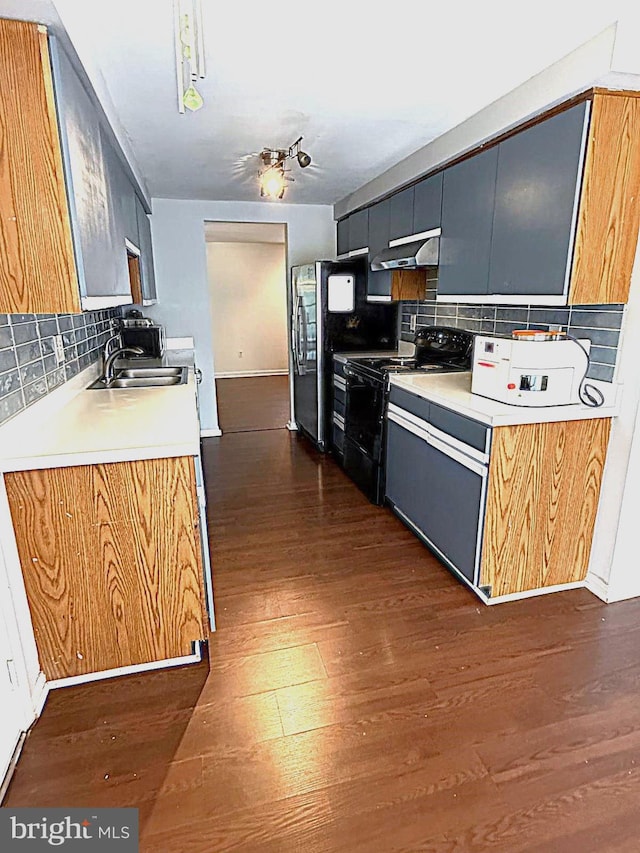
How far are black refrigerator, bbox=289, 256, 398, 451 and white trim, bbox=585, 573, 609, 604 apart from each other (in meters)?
2.41

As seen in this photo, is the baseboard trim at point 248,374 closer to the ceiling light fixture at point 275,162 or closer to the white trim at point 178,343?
the white trim at point 178,343

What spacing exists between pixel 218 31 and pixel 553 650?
2606 millimetres

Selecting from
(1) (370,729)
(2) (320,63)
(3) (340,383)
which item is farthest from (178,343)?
(1) (370,729)

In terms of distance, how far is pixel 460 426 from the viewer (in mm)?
2279

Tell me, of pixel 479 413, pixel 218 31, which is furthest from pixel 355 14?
pixel 479 413

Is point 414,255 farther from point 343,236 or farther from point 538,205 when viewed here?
point 343,236

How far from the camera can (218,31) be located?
1.62m

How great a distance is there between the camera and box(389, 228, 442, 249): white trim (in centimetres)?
290

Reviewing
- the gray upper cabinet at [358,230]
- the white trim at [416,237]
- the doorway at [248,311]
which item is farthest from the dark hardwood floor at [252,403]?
the white trim at [416,237]

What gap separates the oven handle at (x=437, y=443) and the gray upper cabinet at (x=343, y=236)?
7.08ft

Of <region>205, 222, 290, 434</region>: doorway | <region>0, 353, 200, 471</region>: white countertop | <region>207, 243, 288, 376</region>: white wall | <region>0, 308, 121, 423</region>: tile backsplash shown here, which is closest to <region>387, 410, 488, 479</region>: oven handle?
<region>0, 353, 200, 471</region>: white countertop

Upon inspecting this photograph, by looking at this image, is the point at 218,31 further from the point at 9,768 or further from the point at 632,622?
the point at 632,622

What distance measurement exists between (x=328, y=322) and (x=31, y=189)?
286 cm

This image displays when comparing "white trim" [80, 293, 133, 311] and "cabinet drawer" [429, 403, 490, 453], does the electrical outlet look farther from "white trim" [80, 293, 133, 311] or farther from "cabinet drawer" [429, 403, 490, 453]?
"cabinet drawer" [429, 403, 490, 453]
